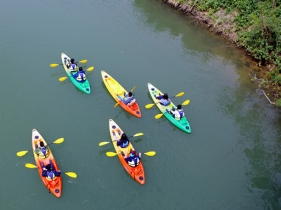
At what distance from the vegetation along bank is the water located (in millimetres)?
701

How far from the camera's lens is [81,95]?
1591cm

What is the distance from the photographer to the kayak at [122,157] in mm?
12734

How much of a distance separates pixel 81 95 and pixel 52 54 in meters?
3.86

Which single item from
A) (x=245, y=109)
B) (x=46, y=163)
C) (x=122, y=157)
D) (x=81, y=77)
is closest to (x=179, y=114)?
(x=122, y=157)

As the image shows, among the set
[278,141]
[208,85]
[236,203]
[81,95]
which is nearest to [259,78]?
[208,85]

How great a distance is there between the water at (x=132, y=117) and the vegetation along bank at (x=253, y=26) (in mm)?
701

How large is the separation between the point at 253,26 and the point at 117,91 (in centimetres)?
989

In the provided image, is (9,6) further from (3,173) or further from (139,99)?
(3,173)

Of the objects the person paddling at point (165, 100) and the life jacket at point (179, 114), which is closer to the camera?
the life jacket at point (179, 114)

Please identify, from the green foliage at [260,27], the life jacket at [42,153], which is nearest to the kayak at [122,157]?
the life jacket at [42,153]

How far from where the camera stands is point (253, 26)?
19750 millimetres

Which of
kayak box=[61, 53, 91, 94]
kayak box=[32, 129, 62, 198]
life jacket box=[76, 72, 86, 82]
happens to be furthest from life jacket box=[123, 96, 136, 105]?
kayak box=[32, 129, 62, 198]

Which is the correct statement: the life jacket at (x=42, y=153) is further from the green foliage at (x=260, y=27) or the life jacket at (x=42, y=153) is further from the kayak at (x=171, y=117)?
the green foliage at (x=260, y=27)

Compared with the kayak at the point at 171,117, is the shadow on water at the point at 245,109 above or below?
above
